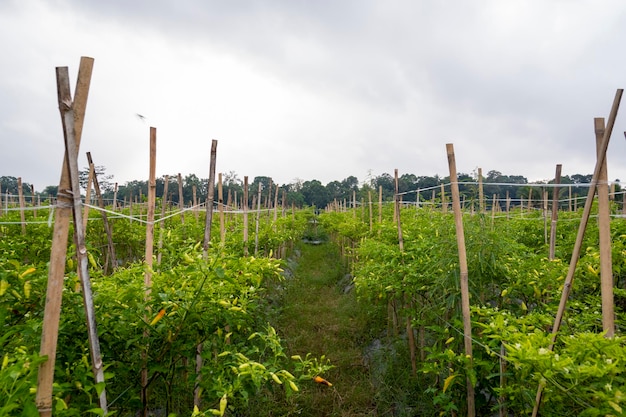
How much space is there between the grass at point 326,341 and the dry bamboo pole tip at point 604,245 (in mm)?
2710

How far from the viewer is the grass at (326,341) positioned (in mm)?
4172

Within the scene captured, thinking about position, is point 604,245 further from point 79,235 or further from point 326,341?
point 326,341

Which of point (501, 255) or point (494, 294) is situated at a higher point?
point (501, 255)

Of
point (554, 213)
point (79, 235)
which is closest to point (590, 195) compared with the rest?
point (554, 213)

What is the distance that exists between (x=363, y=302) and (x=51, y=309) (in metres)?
6.58

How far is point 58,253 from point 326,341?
518 cm

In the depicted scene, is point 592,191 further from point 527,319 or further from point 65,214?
point 65,214

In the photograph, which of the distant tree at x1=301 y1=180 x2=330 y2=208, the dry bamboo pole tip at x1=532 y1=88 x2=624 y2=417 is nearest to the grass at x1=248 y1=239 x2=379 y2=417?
the dry bamboo pole tip at x1=532 y1=88 x2=624 y2=417

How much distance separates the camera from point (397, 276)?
3775mm

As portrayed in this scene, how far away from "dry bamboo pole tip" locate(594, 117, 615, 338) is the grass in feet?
8.89

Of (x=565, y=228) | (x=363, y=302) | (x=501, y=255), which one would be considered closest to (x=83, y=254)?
(x=501, y=255)

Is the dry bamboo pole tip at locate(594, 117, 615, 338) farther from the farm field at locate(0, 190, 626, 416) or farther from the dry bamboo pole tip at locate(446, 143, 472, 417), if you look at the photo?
the dry bamboo pole tip at locate(446, 143, 472, 417)

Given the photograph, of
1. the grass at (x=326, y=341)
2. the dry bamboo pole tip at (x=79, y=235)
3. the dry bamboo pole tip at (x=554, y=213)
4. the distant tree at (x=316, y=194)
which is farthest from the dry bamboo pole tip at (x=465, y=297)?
the distant tree at (x=316, y=194)

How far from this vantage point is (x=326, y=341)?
19.6 feet
